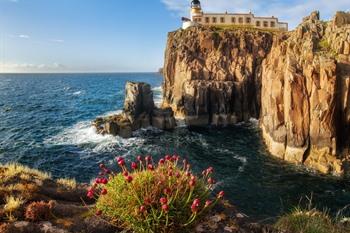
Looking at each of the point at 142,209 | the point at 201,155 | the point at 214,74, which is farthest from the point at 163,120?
the point at 142,209

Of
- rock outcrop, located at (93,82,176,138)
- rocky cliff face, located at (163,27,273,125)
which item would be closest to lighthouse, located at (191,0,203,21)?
rocky cliff face, located at (163,27,273,125)

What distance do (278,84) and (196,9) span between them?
223 feet

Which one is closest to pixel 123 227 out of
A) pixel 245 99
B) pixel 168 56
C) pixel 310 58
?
pixel 310 58

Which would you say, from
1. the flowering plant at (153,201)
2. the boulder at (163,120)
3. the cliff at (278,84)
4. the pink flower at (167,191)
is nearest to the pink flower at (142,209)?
the flowering plant at (153,201)

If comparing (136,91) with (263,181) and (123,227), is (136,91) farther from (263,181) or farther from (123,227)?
(123,227)

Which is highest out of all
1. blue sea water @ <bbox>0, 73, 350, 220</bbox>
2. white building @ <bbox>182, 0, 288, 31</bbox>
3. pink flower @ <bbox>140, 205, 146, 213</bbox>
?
white building @ <bbox>182, 0, 288, 31</bbox>

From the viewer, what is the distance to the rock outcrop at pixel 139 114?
206 ft

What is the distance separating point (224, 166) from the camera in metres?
44.2

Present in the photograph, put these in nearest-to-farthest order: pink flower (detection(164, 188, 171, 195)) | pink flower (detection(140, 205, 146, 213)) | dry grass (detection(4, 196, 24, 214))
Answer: pink flower (detection(140, 205, 146, 213)), pink flower (detection(164, 188, 171, 195)), dry grass (detection(4, 196, 24, 214))

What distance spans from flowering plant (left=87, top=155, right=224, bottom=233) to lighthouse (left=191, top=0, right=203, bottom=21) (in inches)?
4180

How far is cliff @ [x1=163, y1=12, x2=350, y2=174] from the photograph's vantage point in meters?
43.5

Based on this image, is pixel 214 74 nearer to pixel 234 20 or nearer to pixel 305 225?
pixel 234 20

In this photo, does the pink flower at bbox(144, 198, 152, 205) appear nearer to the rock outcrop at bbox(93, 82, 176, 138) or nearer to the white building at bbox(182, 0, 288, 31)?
the rock outcrop at bbox(93, 82, 176, 138)

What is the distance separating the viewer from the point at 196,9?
110 metres
